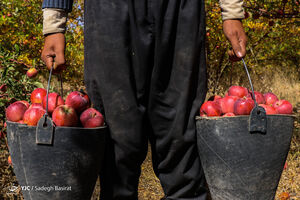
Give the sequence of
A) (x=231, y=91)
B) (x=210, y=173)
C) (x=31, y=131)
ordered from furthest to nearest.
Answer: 1. (x=231, y=91)
2. (x=210, y=173)
3. (x=31, y=131)

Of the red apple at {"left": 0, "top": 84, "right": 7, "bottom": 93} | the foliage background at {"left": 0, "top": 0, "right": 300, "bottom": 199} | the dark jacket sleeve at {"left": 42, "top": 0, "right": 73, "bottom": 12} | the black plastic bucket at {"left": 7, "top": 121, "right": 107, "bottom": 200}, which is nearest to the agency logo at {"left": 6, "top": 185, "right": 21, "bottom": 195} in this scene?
the foliage background at {"left": 0, "top": 0, "right": 300, "bottom": 199}

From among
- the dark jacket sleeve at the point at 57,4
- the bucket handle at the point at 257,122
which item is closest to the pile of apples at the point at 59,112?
the dark jacket sleeve at the point at 57,4

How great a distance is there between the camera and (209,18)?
15.3 ft

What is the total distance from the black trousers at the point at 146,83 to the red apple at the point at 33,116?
0.32m

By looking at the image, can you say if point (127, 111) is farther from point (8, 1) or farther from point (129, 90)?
point (8, 1)

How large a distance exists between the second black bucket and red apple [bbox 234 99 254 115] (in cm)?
9

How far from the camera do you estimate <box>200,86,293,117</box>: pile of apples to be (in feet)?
4.54

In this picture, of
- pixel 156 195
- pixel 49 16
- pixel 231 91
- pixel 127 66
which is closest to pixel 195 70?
pixel 231 91

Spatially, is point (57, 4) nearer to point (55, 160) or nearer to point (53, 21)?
point (53, 21)

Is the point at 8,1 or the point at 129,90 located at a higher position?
the point at 8,1

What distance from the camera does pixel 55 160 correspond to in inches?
46.4

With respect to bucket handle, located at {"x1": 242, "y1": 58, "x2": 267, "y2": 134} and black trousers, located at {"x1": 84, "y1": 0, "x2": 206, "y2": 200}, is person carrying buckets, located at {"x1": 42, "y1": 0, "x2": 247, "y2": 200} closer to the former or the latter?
black trousers, located at {"x1": 84, "y1": 0, "x2": 206, "y2": 200}

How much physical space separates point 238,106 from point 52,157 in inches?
32.0

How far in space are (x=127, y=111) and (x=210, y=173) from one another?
0.48 m
